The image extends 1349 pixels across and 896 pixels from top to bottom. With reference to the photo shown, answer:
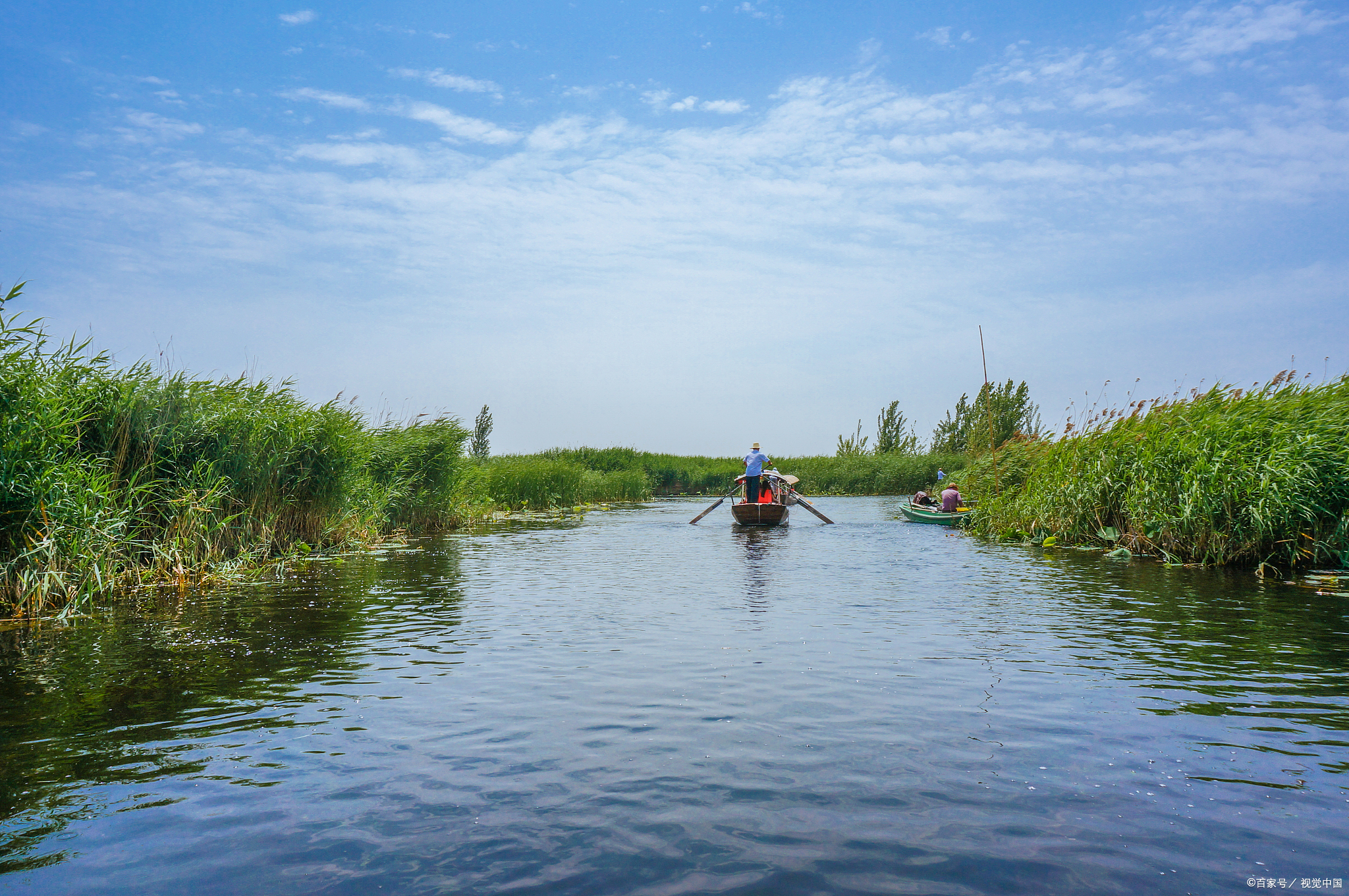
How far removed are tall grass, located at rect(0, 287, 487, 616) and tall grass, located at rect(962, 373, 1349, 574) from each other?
663 inches

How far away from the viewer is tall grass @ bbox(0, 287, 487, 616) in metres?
9.99

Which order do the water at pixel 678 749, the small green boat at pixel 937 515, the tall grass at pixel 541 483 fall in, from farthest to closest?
1. the tall grass at pixel 541 483
2. the small green boat at pixel 937 515
3. the water at pixel 678 749

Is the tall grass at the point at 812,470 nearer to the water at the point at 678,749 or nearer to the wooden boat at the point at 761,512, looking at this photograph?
the wooden boat at the point at 761,512

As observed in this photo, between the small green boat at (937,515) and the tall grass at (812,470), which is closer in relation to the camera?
the small green boat at (937,515)

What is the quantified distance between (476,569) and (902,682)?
10.5 metres

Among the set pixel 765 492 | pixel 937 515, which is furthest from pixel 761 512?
pixel 937 515

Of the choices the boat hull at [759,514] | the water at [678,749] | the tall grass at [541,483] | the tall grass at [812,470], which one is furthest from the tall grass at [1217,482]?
the tall grass at [812,470]

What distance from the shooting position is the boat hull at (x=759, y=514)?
89.2 ft

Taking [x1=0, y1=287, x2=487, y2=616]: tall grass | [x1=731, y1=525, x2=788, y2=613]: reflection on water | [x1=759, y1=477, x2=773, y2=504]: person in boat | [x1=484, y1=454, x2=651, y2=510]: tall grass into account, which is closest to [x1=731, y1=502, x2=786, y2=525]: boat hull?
[x1=731, y1=525, x2=788, y2=613]: reflection on water

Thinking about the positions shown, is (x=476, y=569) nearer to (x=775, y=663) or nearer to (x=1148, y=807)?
(x=775, y=663)

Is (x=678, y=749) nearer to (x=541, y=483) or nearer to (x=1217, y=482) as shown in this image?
(x=1217, y=482)

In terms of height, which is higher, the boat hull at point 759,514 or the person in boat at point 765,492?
the person in boat at point 765,492

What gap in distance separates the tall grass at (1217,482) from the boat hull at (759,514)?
861 cm

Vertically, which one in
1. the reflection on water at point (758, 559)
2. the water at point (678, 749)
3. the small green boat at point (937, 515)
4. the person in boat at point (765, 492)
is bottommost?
the water at point (678, 749)
